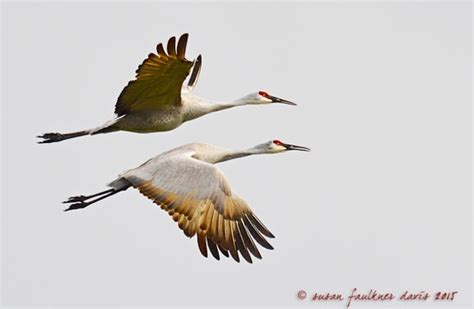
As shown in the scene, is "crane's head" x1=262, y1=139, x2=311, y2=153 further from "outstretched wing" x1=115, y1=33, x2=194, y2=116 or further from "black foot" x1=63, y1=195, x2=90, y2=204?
Result: "black foot" x1=63, y1=195, x2=90, y2=204

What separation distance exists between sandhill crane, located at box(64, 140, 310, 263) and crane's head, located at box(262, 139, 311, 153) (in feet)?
6.68

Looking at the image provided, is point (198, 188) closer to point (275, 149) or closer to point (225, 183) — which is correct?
point (225, 183)

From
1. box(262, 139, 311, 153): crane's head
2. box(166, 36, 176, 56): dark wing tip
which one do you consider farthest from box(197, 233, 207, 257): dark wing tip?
box(262, 139, 311, 153): crane's head

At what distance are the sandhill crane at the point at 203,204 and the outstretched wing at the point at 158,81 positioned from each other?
103 centimetres

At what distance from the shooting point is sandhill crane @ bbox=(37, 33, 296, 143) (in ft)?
62.7

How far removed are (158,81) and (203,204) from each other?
195 cm

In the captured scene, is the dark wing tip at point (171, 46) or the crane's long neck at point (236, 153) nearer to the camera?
the dark wing tip at point (171, 46)

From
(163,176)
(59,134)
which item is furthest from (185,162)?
(59,134)

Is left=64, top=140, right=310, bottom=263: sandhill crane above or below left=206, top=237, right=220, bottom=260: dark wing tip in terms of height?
above

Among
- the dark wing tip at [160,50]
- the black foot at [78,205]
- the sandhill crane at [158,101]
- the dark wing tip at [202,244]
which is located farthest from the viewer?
the black foot at [78,205]

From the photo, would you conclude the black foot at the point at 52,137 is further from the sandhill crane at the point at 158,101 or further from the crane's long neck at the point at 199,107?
the crane's long neck at the point at 199,107

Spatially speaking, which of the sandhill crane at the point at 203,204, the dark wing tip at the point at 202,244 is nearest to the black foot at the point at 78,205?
the sandhill crane at the point at 203,204

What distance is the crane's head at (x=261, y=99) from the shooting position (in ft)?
72.2

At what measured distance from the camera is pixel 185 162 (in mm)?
19328
